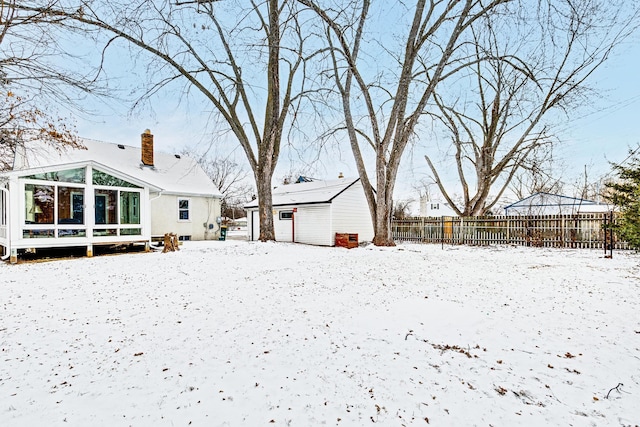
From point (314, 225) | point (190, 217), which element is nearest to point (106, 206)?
point (190, 217)

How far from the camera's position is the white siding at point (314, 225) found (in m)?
15.4

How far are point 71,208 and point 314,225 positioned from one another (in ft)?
32.6

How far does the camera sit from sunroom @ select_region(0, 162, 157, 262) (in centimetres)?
878

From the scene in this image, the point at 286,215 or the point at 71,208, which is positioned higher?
the point at 71,208

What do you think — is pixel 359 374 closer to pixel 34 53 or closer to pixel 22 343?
pixel 22 343

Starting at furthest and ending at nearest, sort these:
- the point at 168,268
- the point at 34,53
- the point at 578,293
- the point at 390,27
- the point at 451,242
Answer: the point at 451,242
the point at 390,27
the point at 168,268
the point at 578,293
the point at 34,53

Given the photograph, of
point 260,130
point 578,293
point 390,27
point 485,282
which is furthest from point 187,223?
point 578,293

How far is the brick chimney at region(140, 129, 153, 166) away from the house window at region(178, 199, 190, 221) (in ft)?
10.1

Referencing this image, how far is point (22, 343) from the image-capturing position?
3.42 metres

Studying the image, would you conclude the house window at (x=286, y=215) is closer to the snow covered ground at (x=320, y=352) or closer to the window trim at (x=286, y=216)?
the window trim at (x=286, y=216)

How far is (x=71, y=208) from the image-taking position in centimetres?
1013

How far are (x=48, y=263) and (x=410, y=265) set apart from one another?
1027 centimetres

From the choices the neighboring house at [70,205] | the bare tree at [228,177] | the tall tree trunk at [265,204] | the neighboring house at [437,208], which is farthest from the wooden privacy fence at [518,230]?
the bare tree at [228,177]

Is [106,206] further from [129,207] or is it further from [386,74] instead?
[386,74]
